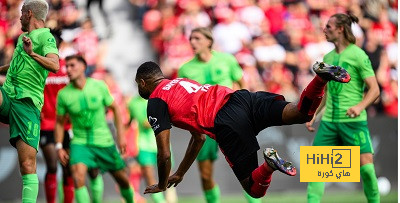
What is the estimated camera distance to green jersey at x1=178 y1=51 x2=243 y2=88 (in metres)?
11.8

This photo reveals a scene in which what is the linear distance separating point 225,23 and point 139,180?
3772 millimetres

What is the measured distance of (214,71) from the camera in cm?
1186

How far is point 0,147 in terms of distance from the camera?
14398mm

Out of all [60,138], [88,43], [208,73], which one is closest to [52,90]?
[60,138]

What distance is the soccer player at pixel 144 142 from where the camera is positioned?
44.0 feet

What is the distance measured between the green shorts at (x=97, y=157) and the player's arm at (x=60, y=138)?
0.11 metres

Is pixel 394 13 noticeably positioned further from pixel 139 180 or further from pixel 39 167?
pixel 39 167

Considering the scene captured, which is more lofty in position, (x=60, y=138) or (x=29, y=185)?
(x=60, y=138)

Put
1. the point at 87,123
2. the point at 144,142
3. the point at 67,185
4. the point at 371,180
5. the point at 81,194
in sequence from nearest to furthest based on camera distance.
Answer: the point at 371,180 → the point at 81,194 → the point at 87,123 → the point at 67,185 → the point at 144,142

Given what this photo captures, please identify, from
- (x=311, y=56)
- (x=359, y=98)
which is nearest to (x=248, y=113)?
(x=359, y=98)

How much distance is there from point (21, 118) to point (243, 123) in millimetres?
2254

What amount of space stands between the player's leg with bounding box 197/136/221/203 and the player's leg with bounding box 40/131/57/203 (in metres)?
1.96

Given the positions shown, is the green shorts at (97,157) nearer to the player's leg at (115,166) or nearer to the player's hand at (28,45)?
the player's leg at (115,166)

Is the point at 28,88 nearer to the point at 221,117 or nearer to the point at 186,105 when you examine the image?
the point at 186,105
